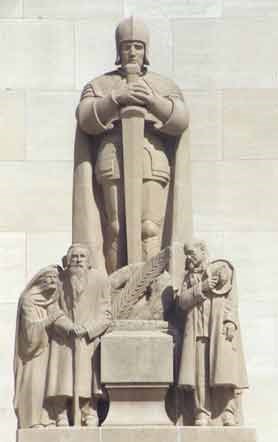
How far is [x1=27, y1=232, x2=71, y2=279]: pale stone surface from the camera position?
21203 mm

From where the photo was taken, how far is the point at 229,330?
61.0 feet

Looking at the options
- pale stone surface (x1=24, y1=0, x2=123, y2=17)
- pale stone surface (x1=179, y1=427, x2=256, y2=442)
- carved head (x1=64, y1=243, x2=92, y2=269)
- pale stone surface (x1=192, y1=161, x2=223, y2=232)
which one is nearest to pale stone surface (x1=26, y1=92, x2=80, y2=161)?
pale stone surface (x1=24, y1=0, x2=123, y2=17)

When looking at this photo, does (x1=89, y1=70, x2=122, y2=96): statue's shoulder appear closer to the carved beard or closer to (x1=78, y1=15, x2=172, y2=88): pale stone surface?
the carved beard

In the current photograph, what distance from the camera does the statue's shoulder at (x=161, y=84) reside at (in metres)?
19.6

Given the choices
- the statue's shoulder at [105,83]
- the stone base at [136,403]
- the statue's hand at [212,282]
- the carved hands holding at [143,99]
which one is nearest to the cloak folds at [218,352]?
the statue's hand at [212,282]

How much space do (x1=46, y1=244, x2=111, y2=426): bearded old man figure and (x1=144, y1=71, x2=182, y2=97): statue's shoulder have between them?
1595mm

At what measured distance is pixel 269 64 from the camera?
21.6m

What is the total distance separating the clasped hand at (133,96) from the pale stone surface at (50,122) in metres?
2.23

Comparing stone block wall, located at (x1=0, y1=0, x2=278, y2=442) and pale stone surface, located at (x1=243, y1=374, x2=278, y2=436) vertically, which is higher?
stone block wall, located at (x1=0, y1=0, x2=278, y2=442)

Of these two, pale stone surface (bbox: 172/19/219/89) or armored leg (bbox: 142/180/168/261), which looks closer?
armored leg (bbox: 142/180/168/261)

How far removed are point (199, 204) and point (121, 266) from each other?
89.0 inches

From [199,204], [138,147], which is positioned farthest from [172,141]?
[199,204]

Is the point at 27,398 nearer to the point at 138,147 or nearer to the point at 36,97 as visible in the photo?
the point at 138,147

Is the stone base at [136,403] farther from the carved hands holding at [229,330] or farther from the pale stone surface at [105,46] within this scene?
the pale stone surface at [105,46]
